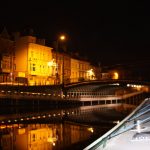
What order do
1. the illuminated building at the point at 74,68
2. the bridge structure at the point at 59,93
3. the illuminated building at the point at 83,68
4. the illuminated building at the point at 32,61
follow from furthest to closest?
the illuminated building at the point at 83,68, the illuminated building at the point at 74,68, the illuminated building at the point at 32,61, the bridge structure at the point at 59,93

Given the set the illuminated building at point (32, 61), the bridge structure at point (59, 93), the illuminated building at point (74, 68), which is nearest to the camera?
the bridge structure at point (59, 93)

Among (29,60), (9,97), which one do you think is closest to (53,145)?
(9,97)

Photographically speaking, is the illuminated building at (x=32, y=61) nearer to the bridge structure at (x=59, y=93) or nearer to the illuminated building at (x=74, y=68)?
the bridge structure at (x=59, y=93)

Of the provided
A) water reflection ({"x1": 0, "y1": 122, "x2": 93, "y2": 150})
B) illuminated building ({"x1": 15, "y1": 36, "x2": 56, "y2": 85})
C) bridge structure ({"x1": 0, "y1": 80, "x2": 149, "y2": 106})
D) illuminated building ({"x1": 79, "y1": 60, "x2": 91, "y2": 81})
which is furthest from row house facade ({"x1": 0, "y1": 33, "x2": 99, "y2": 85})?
water reflection ({"x1": 0, "y1": 122, "x2": 93, "y2": 150})

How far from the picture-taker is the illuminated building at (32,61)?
54969 millimetres

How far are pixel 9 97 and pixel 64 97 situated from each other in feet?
31.0

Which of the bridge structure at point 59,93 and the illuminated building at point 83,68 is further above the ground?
the illuminated building at point 83,68

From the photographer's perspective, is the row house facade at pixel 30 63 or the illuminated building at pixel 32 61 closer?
the row house facade at pixel 30 63

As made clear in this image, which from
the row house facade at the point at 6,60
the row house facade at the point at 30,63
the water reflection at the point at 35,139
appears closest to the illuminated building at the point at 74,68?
the row house facade at the point at 30,63

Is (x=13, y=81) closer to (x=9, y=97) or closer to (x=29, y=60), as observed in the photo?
(x=29, y=60)

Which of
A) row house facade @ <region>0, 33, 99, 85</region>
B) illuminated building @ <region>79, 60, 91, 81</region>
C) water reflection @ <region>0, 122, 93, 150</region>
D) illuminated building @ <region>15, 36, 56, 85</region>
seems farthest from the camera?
illuminated building @ <region>79, 60, 91, 81</region>

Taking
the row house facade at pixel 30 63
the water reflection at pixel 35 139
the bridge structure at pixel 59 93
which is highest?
the row house facade at pixel 30 63

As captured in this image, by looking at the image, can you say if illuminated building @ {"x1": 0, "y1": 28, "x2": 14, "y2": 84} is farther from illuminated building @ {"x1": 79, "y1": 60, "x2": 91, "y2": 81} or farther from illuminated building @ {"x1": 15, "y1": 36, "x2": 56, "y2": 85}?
illuminated building @ {"x1": 79, "y1": 60, "x2": 91, "y2": 81}

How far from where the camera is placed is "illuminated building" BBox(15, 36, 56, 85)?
55.0m
